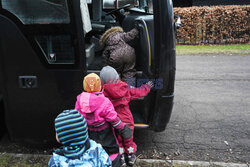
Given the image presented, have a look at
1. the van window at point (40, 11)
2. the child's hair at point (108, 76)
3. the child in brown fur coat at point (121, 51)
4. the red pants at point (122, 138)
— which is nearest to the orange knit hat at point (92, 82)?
the child's hair at point (108, 76)

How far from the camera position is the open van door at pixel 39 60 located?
2.80 m

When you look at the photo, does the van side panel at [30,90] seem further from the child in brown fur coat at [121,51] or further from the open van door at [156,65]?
the child in brown fur coat at [121,51]

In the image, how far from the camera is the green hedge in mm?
11667

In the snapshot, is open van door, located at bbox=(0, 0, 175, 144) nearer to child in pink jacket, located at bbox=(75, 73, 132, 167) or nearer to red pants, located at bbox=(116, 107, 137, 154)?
red pants, located at bbox=(116, 107, 137, 154)

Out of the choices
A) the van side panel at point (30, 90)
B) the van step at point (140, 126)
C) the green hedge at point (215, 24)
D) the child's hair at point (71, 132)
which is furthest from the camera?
the green hedge at point (215, 24)

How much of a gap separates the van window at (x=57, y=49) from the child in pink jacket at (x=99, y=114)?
63 centimetres

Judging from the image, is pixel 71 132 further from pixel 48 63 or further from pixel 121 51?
pixel 121 51

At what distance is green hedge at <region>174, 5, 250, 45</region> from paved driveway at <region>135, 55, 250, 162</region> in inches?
200

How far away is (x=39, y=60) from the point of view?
2898 millimetres

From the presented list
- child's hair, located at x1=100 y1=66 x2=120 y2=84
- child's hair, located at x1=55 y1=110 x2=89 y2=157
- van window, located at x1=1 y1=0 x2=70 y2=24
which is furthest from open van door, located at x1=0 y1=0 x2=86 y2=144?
child's hair, located at x1=55 y1=110 x2=89 y2=157

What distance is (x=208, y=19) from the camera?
11.8 meters

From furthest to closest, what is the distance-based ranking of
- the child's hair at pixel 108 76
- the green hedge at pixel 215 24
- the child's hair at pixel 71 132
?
the green hedge at pixel 215 24, the child's hair at pixel 108 76, the child's hair at pixel 71 132

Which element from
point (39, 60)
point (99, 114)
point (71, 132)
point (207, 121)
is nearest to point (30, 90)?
point (39, 60)

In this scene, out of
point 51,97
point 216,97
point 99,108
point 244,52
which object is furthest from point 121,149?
point 244,52
